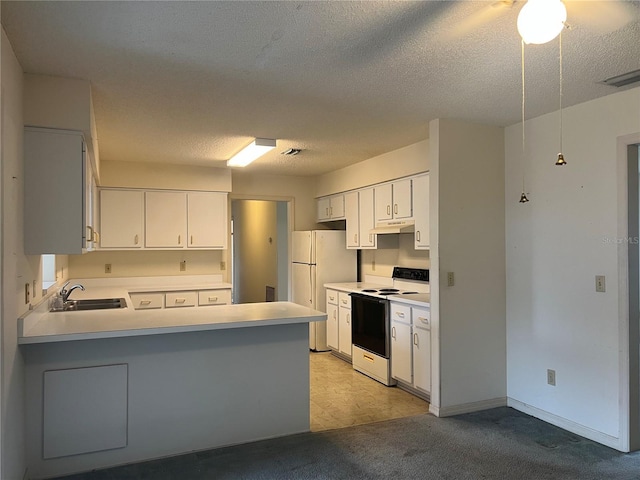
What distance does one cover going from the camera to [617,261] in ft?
9.83

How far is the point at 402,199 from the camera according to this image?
4.55 meters

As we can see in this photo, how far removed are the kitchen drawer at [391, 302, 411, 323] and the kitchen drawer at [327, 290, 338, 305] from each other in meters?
1.26

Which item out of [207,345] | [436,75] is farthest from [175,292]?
[436,75]

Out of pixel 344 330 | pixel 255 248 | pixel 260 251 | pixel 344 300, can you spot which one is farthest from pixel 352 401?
pixel 255 248

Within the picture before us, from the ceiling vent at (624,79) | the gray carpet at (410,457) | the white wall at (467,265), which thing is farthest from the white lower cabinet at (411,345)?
the ceiling vent at (624,79)

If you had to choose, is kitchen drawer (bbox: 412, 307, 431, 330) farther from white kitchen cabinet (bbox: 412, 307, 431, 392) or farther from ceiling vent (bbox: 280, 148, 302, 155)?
ceiling vent (bbox: 280, 148, 302, 155)

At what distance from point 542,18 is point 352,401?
10.7ft

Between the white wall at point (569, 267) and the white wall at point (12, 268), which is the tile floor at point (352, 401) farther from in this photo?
the white wall at point (12, 268)

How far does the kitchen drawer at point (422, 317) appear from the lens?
3828 millimetres

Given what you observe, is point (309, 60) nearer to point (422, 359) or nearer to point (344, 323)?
point (422, 359)

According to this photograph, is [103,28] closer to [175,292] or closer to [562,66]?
[562,66]

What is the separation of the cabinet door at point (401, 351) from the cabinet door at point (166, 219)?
9.12 feet

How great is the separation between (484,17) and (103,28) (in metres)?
1.71

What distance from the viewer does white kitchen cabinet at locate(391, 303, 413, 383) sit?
4.10 metres
